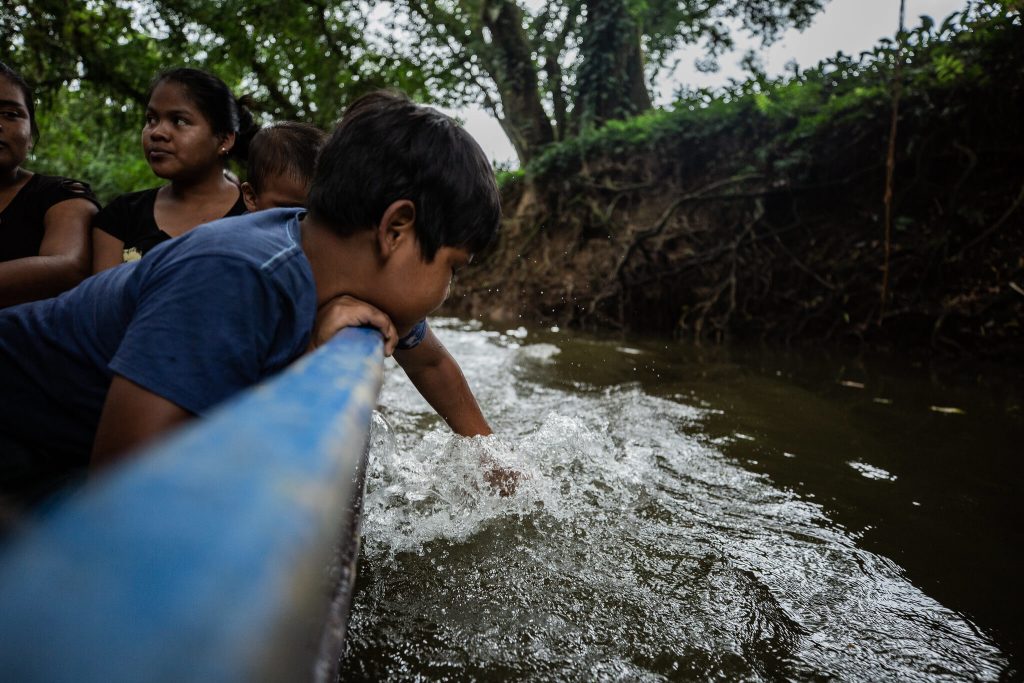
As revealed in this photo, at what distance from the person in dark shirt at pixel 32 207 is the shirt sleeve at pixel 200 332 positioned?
1.54 m

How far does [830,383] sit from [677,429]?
158 centimetres

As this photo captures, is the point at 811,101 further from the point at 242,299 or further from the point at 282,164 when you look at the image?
the point at 242,299

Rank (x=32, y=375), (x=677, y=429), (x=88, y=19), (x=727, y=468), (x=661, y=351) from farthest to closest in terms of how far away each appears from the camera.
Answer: (x=88, y=19)
(x=661, y=351)
(x=677, y=429)
(x=727, y=468)
(x=32, y=375)

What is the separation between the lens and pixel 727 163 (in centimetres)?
697

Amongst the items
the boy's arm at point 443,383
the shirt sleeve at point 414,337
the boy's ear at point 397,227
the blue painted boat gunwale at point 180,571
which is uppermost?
the boy's ear at point 397,227

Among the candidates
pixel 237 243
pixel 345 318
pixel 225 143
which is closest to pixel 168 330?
pixel 237 243

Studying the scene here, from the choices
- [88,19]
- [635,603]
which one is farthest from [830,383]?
[88,19]

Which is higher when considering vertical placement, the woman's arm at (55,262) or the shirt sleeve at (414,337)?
the woman's arm at (55,262)

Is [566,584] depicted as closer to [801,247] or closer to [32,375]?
[32,375]

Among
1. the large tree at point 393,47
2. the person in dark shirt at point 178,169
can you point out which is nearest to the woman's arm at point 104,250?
the person in dark shirt at point 178,169

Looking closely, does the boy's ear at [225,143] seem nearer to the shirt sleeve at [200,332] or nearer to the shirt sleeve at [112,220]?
the shirt sleeve at [112,220]

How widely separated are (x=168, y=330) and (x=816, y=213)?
635cm

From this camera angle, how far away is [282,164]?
2623 millimetres

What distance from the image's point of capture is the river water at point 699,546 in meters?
1.21
